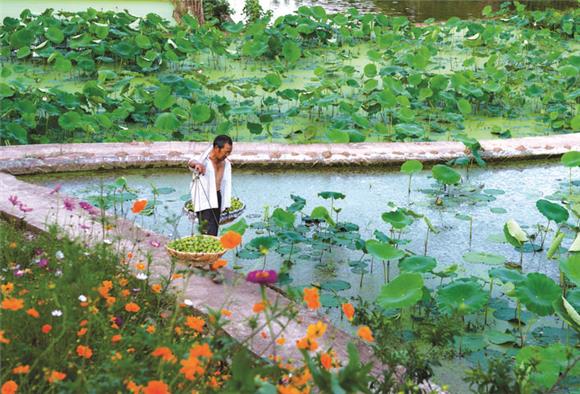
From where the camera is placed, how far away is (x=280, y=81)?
25.1ft

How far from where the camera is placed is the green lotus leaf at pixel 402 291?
3658 millimetres

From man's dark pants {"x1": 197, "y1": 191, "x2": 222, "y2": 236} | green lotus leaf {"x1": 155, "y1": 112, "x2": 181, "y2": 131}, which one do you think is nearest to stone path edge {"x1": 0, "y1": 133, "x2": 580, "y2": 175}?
green lotus leaf {"x1": 155, "y1": 112, "x2": 181, "y2": 131}

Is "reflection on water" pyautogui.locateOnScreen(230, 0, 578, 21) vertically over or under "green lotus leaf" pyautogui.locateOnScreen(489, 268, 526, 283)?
over

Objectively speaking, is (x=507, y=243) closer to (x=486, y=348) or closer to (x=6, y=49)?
(x=486, y=348)

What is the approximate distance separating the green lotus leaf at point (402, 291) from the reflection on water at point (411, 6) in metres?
10.7

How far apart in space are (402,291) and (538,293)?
0.55m

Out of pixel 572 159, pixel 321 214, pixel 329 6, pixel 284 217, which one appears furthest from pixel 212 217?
pixel 329 6

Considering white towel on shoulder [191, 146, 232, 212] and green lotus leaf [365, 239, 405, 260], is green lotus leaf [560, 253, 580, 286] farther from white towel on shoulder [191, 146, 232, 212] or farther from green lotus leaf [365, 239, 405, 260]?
white towel on shoulder [191, 146, 232, 212]

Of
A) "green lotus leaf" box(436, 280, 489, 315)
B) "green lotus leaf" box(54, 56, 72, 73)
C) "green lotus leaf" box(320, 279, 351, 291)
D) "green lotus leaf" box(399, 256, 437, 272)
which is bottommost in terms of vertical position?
"green lotus leaf" box(320, 279, 351, 291)

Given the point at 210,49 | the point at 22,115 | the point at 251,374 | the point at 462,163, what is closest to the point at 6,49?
the point at 210,49

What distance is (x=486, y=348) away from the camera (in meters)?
3.69

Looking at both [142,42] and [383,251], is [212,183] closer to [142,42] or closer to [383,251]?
[383,251]

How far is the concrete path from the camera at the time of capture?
10.8 feet

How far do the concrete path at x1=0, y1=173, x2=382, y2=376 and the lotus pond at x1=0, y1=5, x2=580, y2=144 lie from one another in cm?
180
